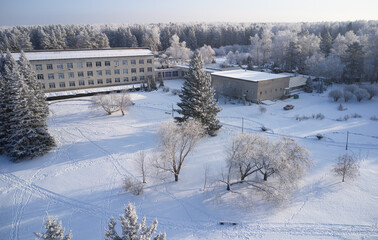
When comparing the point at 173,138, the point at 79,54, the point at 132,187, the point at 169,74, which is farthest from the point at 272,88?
the point at 79,54

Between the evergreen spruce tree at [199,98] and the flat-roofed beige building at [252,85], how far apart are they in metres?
13.5

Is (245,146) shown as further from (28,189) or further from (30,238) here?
(28,189)

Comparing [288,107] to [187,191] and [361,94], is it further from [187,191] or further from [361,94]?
[187,191]

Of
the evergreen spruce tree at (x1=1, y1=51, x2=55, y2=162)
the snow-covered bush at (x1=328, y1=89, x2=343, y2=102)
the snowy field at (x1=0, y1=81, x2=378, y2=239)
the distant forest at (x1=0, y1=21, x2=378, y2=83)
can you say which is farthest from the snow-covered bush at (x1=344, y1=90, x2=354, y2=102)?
the evergreen spruce tree at (x1=1, y1=51, x2=55, y2=162)

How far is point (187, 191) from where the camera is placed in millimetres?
20375

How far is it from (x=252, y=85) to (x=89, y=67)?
29.3 metres

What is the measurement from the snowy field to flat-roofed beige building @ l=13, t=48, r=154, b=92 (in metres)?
17.4

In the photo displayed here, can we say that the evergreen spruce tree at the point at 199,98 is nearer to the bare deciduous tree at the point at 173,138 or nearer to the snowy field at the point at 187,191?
the snowy field at the point at 187,191

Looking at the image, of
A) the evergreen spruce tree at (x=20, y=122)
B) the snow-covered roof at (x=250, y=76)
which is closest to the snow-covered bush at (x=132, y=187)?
the evergreen spruce tree at (x=20, y=122)

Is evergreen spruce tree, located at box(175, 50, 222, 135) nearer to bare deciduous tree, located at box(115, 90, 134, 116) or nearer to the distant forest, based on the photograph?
bare deciduous tree, located at box(115, 90, 134, 116)

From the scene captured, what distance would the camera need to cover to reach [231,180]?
21031 mm

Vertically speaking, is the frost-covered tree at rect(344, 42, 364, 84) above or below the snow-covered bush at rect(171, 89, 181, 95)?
above

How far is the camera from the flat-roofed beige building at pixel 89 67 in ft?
150

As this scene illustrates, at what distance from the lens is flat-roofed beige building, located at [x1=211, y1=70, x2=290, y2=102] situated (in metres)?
40.5
